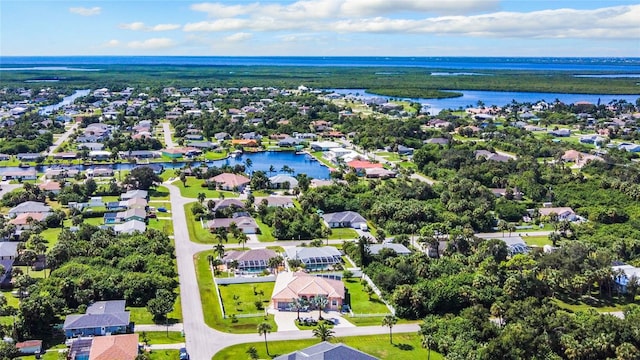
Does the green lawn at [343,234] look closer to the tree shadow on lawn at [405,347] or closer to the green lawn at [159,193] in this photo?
the tree shadow on lawn at [405,347]

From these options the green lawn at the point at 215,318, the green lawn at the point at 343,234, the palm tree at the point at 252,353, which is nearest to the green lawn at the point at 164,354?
the green lawn at the point at 215,318

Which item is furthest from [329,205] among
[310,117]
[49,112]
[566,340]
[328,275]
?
[49,112]

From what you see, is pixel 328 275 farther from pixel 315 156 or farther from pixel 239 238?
pixel 315 156

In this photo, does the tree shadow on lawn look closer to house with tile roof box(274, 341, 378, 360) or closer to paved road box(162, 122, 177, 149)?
house with tile roof box(274, 341, 378, 360)

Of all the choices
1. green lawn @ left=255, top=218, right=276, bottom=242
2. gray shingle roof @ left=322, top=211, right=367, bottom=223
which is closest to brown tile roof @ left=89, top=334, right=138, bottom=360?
green lawn @ left=255, top=218, right=276, bottom=242

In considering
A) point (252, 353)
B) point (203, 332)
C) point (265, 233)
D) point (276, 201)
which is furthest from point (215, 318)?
point (276, 201)

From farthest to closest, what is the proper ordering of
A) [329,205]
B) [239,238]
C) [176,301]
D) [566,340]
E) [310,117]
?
[310,117] → [329,205] → [239,238] → [176,301] → [566,340]
